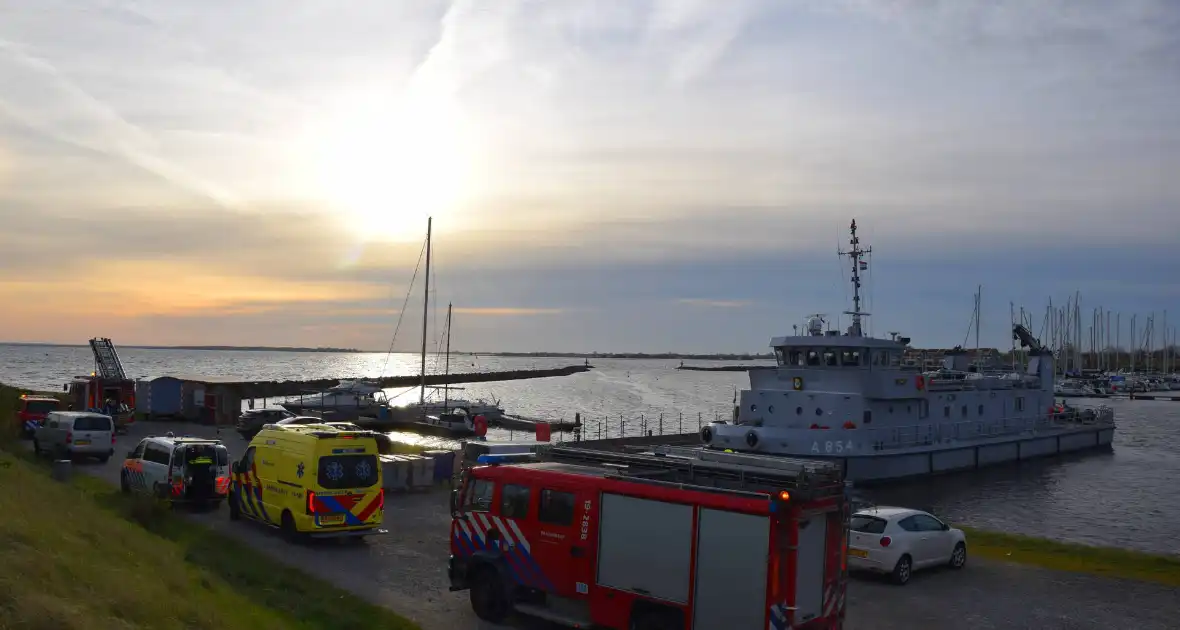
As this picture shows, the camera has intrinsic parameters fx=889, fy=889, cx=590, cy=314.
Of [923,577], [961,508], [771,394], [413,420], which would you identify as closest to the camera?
[923,577]

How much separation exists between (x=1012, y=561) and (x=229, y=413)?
37.6 meters

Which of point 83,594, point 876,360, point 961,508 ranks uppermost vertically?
point 876,360

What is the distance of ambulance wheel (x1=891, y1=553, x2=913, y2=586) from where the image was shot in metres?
→ 16.2

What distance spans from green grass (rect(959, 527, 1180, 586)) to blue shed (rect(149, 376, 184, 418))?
38.2 meters

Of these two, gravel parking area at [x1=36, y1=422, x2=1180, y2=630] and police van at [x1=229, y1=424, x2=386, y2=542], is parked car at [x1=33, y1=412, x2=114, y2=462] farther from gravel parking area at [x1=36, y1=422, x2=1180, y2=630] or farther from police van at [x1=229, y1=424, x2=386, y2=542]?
police van at [x1=229, y1=424, x2=386, y2=542]

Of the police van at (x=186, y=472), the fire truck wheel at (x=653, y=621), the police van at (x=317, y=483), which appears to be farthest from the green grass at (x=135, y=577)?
the fire truck wheel at (x=653, y=621)

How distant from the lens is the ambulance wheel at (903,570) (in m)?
16.2

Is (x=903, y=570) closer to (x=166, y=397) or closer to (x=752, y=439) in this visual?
(x=752, y=439)

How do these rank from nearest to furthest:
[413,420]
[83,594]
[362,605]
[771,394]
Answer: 1. [83,594]
2. [362,605]
3. [771,394]
4. [413,420]

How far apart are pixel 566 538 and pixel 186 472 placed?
13236mm

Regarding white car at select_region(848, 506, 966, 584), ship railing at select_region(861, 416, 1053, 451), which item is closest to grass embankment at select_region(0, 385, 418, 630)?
white car at select_region(848, 506, 966, 584)

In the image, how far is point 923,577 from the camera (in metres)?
16.9

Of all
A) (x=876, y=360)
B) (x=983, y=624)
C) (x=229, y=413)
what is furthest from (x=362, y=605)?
(x=229, y=413)

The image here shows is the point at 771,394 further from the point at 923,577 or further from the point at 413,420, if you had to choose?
the point at 413,420
